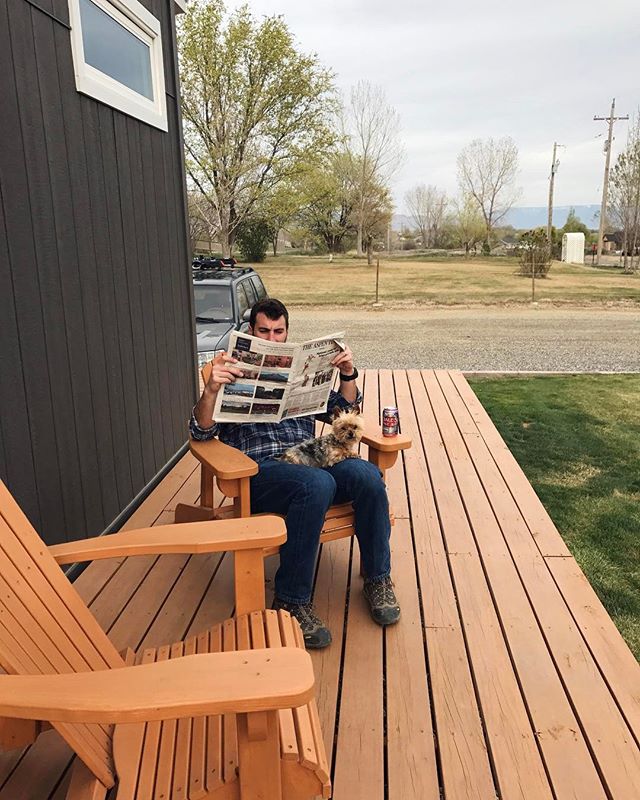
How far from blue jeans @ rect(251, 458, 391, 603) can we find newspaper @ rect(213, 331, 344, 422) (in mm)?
205

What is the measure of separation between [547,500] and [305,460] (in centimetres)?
190

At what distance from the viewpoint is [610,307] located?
14.3 metres

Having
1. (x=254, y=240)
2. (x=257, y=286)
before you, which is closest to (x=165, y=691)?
(x=257, y=286)

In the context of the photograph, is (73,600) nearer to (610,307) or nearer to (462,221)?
(610,307)

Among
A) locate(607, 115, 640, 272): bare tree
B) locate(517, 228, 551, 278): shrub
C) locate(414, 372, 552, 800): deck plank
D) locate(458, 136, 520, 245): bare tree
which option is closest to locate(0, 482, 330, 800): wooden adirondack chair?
locate(414, 372, 552, 800): deck plank

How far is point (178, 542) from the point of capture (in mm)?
1435

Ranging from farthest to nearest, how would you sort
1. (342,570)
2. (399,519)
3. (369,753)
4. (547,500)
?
(547,500)
(399,519)
(342,570)
(369,753)

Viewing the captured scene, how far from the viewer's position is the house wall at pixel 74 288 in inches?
80.2

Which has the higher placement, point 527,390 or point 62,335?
point 62,335

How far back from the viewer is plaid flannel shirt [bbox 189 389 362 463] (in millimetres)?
2283

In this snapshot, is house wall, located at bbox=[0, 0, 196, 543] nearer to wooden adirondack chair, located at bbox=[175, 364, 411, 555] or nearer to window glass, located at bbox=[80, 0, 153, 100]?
window glass, located at bbox=[80, 0, 153, 100]

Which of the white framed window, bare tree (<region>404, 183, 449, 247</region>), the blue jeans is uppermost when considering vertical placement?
bare tree (<region>404, 183, 449, 247</region>)

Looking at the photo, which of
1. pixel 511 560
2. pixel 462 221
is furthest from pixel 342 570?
pixel 462 221

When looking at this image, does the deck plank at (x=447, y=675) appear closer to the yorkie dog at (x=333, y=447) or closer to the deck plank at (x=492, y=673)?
the deck plank at (x=492, y=673)
